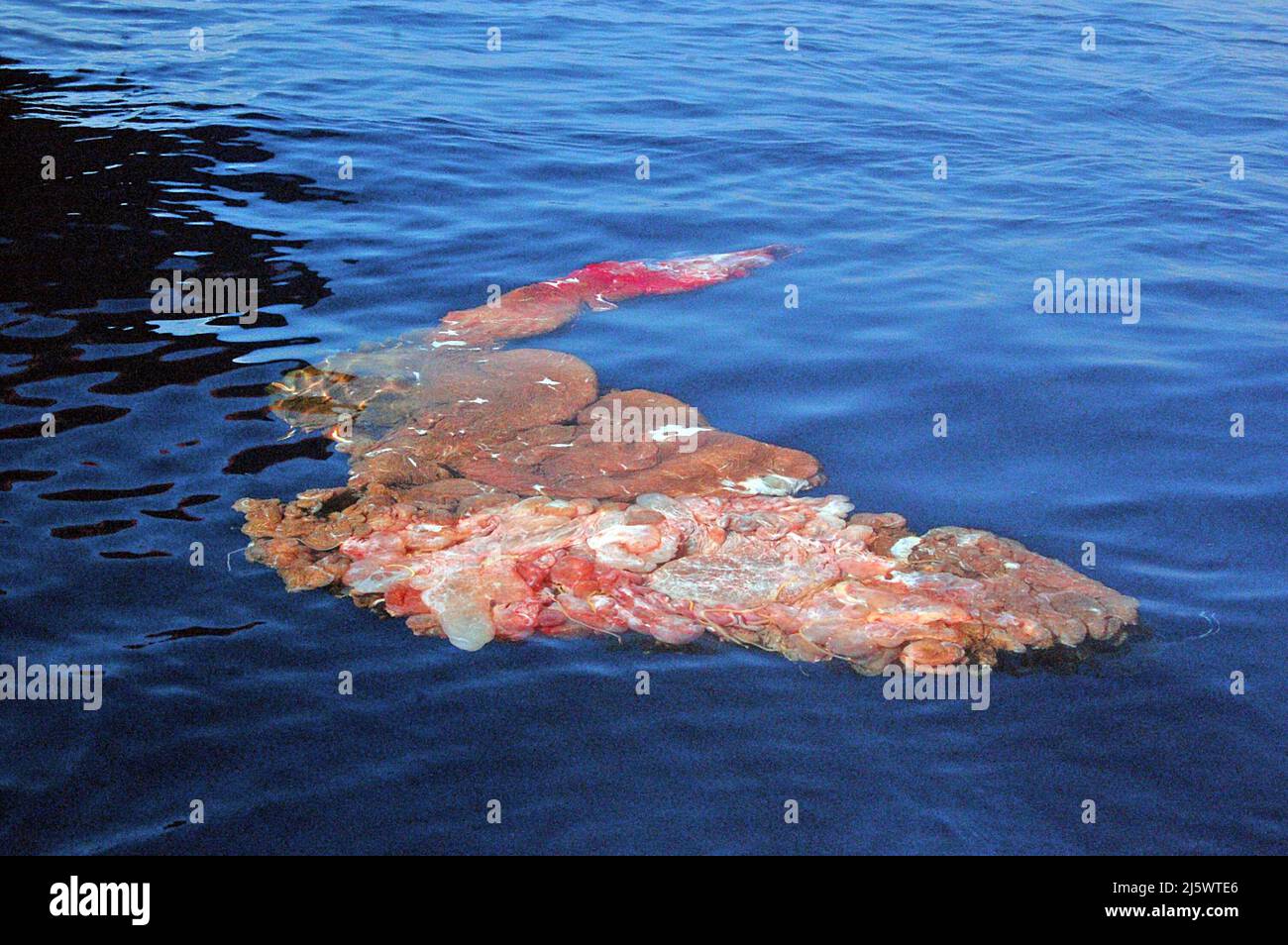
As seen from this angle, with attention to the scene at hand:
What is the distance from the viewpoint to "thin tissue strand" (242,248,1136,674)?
4.98 metres

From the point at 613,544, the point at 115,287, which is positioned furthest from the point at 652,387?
the point at 115,287

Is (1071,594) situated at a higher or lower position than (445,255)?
lower

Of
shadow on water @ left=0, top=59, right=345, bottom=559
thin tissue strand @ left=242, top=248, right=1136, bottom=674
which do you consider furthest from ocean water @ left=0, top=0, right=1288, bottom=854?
thin tissue strand @ left=242, top=248, right=1136, bottom=674

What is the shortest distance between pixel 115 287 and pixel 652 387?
144 inches

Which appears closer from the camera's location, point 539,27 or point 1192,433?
point 1192,433

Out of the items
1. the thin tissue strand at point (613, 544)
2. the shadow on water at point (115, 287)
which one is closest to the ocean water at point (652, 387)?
the shadow on water at point (115, 287)

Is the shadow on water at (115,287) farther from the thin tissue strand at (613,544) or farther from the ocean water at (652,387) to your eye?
the thin tissue strand at (613,544)

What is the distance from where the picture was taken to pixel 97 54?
43.8 ft

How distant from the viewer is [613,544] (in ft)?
18.0

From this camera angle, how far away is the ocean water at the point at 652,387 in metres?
4.11

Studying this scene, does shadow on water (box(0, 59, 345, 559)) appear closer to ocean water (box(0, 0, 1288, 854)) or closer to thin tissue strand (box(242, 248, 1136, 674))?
ocean water (box(0, 0, 1288, 854))

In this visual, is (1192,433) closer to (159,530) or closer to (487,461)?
(487,461)

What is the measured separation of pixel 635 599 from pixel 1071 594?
186 cm
